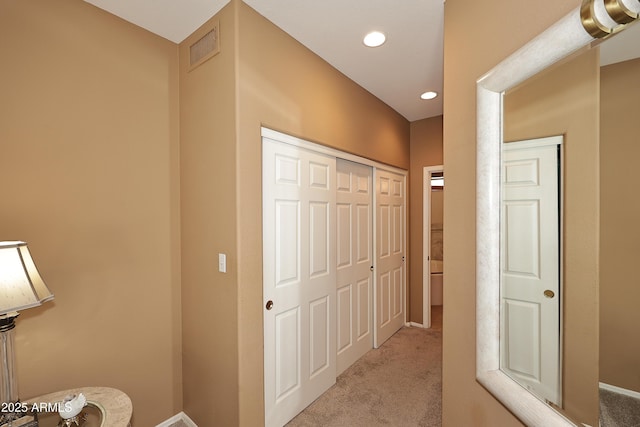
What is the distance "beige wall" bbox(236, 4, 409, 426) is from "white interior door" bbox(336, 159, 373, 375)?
0.63m

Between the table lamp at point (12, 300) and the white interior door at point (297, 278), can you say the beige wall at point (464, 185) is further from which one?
the table lamp at point (12, 300)

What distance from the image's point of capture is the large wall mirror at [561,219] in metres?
0.68

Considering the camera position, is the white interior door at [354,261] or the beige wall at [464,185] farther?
the white interior door at [354,261]

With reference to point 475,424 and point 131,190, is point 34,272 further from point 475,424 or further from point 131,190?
point 475,424

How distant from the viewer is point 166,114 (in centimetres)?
216

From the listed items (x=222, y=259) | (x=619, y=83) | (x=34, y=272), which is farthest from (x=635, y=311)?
(x=34, y=272)

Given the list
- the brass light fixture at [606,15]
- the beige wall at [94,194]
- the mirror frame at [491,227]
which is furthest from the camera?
the beige wall at [94,194]

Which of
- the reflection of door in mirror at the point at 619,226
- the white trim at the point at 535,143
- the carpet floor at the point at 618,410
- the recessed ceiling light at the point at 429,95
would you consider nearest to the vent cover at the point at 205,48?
the white trim at the point at 535,143

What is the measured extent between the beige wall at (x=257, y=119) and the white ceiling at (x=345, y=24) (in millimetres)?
127

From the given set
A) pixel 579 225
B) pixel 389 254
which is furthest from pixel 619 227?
pixel 389 254

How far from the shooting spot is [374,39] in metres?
2.14

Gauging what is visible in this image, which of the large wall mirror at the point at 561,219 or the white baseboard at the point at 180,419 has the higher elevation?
the large wall mirror at the point at 561,219

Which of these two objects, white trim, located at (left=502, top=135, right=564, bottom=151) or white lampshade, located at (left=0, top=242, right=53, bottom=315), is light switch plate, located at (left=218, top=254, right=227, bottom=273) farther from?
white trim, located at (left=502, top=135, right=564, bottom=151)

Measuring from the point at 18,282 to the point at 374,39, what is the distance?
2.39 m
